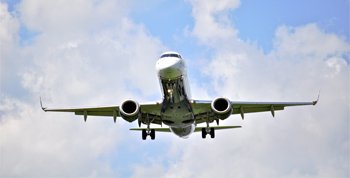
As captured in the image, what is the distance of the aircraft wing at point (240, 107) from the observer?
43.6m

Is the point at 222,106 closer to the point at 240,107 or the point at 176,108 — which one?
the point at 176,108

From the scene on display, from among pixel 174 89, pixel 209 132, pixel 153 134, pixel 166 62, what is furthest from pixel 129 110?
pixel 209 132

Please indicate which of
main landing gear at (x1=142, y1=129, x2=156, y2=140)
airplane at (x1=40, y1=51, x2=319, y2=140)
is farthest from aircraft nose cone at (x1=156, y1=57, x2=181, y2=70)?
main landing gear at (x1=142, y1=129, x2=156, y2=140)

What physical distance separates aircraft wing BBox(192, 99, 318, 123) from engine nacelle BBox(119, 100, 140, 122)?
13.4 ft

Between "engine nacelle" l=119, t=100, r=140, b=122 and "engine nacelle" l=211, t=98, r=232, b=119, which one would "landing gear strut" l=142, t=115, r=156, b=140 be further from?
"engine nacelle" l=211, t=98, r=232, b=119

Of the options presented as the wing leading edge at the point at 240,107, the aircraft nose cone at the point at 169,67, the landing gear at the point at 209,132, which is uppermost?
the aircraft nose cone at the point at 169,67

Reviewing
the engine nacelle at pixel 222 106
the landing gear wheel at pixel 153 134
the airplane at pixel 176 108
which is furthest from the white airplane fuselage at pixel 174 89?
the landing gear wheel at pixel 153 134

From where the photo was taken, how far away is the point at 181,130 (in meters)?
46.7

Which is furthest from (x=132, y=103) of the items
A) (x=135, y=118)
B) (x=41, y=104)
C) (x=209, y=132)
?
(x=209, y=132)

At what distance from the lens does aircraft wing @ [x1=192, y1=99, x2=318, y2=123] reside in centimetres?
4362

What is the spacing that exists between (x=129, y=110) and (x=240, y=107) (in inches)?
344

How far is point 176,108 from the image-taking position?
41.9m

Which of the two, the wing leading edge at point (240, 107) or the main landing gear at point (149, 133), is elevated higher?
the wing leading edge at point (240, 107)

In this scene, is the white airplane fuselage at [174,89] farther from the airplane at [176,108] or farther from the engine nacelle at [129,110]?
the engine nacelle at [129,110]
